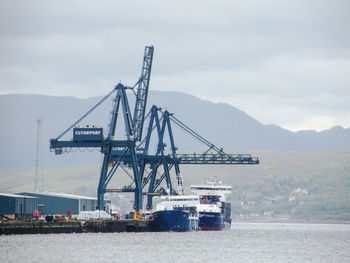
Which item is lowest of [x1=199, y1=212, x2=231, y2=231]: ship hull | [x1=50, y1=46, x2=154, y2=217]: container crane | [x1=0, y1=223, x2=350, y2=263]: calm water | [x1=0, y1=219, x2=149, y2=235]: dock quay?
[x1=0, y1=223, x2=350, y2=263]: calm water

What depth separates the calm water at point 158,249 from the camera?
85.0 meters

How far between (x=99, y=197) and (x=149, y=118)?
30.7 m

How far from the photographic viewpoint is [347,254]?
95250 millimetres

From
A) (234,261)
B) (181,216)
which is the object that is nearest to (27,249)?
(234,261)

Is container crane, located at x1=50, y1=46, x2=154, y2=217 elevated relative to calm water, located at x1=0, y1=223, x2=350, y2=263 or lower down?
elevated

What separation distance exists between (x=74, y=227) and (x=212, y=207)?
35.7 m

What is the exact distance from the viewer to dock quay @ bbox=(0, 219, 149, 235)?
116613 mm

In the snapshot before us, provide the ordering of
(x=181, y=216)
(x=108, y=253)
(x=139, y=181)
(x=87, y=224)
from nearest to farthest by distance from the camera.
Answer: (x=108, y=253), (x=87, y=224), (x=181, y=216), (x=139, y=181)

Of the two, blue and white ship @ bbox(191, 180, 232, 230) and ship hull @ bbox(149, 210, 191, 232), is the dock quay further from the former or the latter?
blue and white ship @ bbox(191, 180, 232, 230)

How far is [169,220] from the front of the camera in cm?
13550

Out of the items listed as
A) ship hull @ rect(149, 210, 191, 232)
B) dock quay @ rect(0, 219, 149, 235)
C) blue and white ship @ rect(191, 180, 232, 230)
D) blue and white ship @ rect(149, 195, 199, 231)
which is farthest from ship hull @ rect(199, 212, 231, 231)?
dock quay @ rect(0, 219, 149, 235)

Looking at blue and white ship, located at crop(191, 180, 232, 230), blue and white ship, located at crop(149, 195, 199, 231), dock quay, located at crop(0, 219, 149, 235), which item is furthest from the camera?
blue and white ship, located at crop(191, 180, 232, 230)

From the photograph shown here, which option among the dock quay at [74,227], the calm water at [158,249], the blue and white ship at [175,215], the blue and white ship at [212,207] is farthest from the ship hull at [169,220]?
the blue and white ship at [212,207]

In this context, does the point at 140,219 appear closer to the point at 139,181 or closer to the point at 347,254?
the point at 139,181
